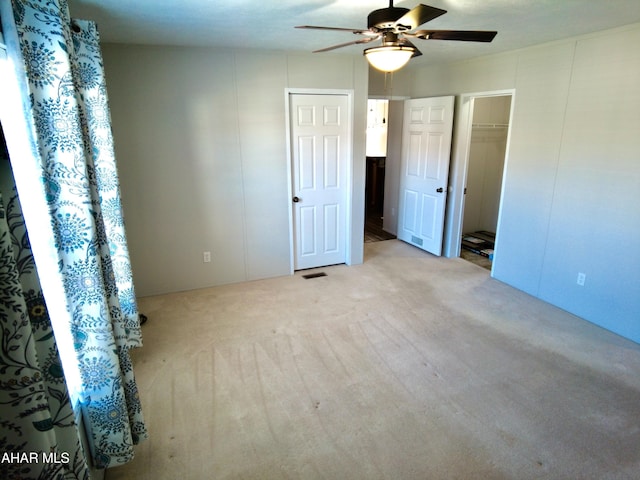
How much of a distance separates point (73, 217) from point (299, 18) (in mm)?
2117

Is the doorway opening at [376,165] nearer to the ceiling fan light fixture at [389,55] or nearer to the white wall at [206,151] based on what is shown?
the white wall at [206,151]

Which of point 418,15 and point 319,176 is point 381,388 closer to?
point 418,15

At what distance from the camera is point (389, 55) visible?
2.10m

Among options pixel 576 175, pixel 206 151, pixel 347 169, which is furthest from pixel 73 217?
pixel 576 175

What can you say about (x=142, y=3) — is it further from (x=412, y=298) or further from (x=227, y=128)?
(x=412, y=298)

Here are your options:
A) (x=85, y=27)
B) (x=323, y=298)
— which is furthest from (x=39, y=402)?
(x=323, y=298)

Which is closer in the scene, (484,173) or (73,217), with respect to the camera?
(73,217)

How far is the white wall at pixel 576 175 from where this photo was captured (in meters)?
3.12

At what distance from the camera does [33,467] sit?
944 millimetres

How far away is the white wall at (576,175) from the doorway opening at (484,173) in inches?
52.2

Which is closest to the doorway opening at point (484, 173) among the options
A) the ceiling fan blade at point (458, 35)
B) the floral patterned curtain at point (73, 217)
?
the ceiling fan blade at point (458, 35)

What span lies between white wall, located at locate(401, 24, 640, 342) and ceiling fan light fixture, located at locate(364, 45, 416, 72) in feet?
7.14

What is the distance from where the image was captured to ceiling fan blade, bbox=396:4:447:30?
179 cm

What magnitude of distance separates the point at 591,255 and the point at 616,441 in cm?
179
